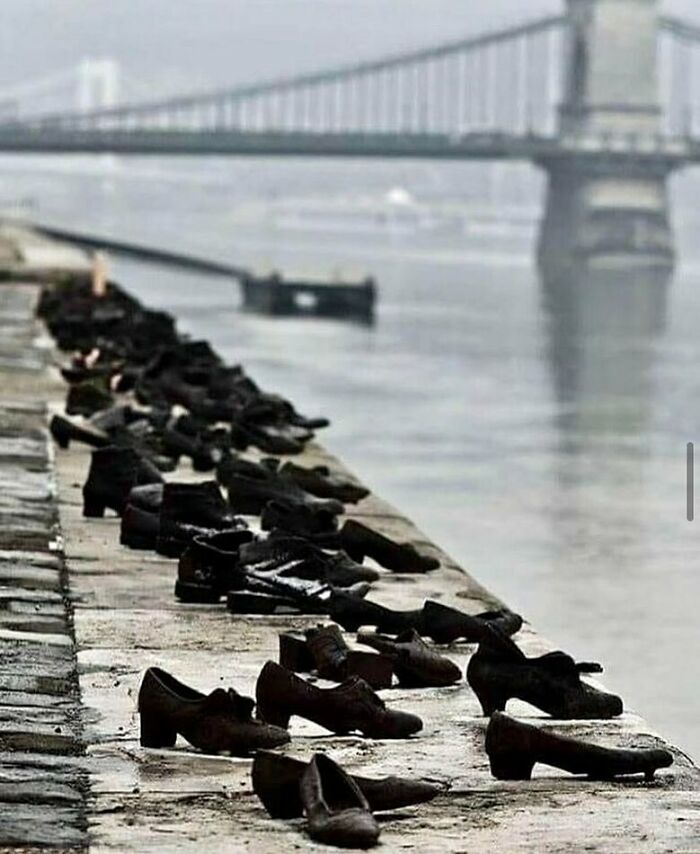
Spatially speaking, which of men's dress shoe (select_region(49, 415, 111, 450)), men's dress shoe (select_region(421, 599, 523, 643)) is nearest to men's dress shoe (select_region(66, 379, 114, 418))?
men's dress shoe (select_region(49, 415, 111, 450))

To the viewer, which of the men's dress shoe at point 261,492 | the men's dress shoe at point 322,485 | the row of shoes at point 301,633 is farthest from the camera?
the men's dress shoe at point 322,485

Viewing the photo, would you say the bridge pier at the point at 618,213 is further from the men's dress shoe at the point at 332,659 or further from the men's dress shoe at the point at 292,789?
the men's dress shoe at the point at 292,789

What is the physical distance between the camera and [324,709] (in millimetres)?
6250

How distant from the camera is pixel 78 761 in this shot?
19.0 feet

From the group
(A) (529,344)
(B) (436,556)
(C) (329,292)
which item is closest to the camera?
(B) (436,556)

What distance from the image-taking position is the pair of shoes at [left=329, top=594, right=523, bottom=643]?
7.75 metres

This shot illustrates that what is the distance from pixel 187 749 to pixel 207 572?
2.64m

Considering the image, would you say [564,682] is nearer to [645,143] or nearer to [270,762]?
Result: [270,762]

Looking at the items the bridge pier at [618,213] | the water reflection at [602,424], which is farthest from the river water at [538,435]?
the bridge pier at [618,213]

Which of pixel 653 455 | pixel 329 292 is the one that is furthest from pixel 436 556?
pixel 329 292

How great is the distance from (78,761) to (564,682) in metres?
1.39

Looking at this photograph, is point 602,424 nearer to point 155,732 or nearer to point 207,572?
point 207,572

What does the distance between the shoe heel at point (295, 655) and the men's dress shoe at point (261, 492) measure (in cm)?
338

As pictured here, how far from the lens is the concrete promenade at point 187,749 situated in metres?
5.21
